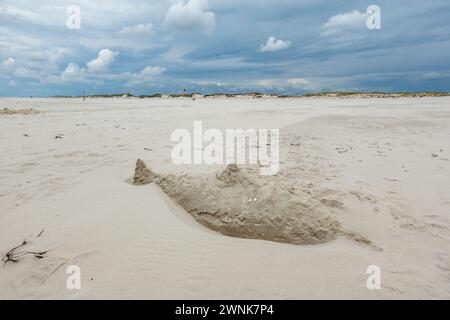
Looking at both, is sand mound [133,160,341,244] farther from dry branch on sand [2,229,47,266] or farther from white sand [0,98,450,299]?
dry branch on sand [2,229,47,266]

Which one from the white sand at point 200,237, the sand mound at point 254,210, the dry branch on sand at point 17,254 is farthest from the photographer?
the sand mound at point 254,210

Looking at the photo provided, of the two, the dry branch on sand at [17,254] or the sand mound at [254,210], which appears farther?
the sand mound at [254,210]

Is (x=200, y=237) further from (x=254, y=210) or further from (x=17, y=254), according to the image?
(x=17, y=254)

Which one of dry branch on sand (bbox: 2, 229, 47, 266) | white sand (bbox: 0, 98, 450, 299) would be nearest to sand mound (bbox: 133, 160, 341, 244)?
white sand (bbox: 0, 98, 450, 299)

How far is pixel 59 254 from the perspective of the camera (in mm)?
4156

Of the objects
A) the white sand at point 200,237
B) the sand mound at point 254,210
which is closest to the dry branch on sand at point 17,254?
the white sand at point 200,237

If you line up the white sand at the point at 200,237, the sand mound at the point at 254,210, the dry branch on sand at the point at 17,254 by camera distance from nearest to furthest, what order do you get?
the white sand at the point at 200,237
the dry branch on sand at the point at 17,254
the sand mound at the point at 254,210

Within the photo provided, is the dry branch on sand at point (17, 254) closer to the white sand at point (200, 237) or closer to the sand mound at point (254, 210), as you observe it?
the white sand at point (200, 237)

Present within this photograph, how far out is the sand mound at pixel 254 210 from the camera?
4508 mm

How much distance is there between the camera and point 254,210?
4797 millimetres

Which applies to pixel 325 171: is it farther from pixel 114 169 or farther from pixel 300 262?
pixel 114 169

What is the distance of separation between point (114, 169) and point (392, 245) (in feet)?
21.2

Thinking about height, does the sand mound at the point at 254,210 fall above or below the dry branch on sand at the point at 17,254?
above
